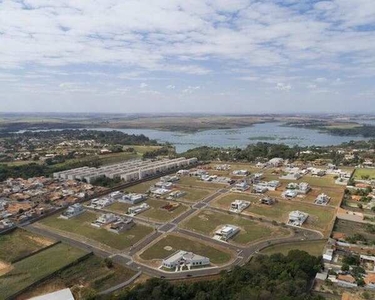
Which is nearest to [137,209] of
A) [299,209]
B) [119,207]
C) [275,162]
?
[119,207]

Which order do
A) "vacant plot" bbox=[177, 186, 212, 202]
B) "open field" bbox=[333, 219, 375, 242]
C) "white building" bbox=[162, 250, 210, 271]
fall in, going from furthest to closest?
"vacant plot" bbox=[177, 186, 212, 202] → "open field" bbox=[333, 219, 375, 242] → "white building" bbox=[162, 250, 210, 271]

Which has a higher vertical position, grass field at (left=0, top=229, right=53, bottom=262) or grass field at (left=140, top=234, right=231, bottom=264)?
grass field at (left=140, top=234, right=231, bottom=264)

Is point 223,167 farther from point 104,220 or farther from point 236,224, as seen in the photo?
point 104,220

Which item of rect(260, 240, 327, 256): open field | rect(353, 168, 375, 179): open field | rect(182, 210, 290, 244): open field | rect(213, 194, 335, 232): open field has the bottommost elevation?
rect(260, 240, 327, 256): open field

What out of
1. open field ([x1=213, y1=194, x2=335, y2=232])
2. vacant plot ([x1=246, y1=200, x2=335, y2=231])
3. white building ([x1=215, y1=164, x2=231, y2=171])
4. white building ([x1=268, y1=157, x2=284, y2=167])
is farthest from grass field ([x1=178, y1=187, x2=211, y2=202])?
white building ([x1=268, y1=157, x2=284, y2=167])

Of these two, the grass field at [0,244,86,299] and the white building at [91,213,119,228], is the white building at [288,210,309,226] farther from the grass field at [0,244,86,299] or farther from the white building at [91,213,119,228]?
the grass field at [0,244,86,299]

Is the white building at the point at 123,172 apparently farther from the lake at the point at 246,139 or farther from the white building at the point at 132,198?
the lake at the point at 246,139

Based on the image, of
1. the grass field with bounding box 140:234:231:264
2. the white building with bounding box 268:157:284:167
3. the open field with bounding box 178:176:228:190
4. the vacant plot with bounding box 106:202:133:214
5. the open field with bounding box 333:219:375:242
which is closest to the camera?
the grass field with bounding box 140:234:231:264
